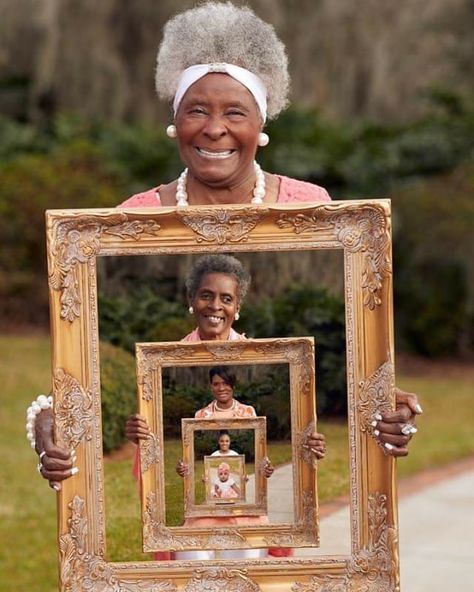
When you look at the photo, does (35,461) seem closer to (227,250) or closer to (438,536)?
(438,536)

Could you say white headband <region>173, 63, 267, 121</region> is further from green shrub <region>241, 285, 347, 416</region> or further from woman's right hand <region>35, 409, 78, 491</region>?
woman's right hand <region>35, 409, 78, 491</region>

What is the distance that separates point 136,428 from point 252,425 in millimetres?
277

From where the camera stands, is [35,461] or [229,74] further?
[35,461]

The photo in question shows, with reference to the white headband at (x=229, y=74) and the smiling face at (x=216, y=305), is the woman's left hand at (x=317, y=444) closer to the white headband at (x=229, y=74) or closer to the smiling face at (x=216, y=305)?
the smiling face at (x=216, y=305)

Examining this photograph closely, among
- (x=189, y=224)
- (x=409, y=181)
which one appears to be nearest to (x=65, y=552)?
(x=189, y=224)

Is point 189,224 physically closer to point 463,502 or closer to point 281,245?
point 281,245

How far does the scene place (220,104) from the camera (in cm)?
291

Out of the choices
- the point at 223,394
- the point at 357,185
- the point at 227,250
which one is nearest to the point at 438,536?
the point at 223,394

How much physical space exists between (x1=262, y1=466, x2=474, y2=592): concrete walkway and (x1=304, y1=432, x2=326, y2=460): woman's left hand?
86.9 inches

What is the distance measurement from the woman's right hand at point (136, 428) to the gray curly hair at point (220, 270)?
1.11 ft

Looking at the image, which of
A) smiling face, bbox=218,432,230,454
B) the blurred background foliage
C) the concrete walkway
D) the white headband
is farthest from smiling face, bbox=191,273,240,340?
the blurred background foliage

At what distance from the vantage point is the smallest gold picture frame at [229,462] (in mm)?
2777

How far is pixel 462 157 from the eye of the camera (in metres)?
13.2

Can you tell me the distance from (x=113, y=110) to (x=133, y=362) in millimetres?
14832
